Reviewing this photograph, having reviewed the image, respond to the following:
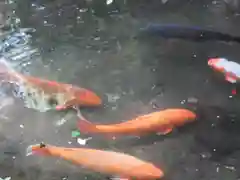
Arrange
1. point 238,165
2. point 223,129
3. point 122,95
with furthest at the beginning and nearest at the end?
1. point 122,95
2. point 223,129
3. point 238,165

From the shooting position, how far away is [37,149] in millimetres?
1374

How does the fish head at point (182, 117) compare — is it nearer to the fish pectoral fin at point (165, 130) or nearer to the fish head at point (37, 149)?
the fish pectoral fin at point (165, 130)

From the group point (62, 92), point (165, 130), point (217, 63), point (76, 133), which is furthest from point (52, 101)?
point (217, 63)

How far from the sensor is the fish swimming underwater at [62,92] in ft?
5.01

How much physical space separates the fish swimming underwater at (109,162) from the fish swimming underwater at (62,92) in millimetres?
206

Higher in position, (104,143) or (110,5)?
(110,5)

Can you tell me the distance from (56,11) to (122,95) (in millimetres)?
715

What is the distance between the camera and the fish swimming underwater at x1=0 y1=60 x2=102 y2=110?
1.53 meters

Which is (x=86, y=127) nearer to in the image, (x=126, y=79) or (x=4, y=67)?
(x=126, y=79)

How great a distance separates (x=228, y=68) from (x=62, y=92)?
585 millimetres

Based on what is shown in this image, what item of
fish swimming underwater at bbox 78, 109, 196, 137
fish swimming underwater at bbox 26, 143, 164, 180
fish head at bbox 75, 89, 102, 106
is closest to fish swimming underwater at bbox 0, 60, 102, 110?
fish head at bbox 75, 89, 102, 106

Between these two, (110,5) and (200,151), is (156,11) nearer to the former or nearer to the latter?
(110,5)

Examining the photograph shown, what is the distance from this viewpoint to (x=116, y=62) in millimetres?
1762

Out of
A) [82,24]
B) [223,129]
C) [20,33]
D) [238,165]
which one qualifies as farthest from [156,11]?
[238,165]
